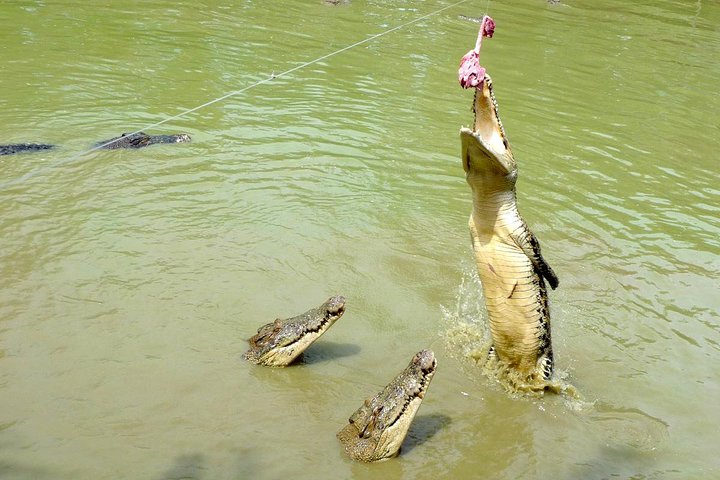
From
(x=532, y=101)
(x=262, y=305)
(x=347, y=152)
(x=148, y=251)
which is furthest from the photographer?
(x=532, y=101)

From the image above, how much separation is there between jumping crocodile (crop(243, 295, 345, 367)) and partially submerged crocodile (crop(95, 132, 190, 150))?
4.62m

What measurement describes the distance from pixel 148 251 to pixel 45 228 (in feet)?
3.85

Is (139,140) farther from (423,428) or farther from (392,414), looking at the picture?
(392,414)

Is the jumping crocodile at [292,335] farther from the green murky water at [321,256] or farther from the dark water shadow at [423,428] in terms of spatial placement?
the dark water shadow at [423,428]

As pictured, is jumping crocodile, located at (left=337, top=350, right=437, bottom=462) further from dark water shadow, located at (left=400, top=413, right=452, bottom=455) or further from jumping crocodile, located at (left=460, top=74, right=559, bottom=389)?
jumping crocodile, located at (left=460, top=74, right=559, bottom=389)

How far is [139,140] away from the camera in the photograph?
9.56 meters

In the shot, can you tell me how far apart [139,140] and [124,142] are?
207 millimetres

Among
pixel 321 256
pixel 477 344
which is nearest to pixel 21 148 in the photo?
pixel 321 256

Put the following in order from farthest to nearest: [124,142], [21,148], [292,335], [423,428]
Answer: [124,142] → [21,148] → [292,335] → [423,428]

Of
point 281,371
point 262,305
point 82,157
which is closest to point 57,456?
point 281,371

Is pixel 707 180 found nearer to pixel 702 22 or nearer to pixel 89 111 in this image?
pixel 89 111

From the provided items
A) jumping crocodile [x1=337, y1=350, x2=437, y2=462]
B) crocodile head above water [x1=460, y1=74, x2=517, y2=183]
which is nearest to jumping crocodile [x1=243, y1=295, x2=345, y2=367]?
jumping crocodile [x1=337, y1=350, x2=437, y2=462]

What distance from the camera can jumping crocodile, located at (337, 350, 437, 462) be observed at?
180 inches

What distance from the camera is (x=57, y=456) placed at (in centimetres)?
451
